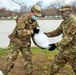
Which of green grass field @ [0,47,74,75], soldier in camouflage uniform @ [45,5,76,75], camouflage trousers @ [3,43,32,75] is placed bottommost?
green grass field @ [0,47,74,75]

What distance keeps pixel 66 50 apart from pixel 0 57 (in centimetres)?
307

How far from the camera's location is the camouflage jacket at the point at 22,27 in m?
6.11

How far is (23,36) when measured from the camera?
6215mm

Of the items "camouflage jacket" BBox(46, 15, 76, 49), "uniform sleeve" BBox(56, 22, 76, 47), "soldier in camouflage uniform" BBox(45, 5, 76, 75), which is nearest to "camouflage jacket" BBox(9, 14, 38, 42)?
"soldier in camouflage uniform" BBox(45, 5, 76, 75)

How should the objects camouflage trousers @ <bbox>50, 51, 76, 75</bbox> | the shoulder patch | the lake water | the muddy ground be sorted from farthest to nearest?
the lake water
the muddy ground
camouflage trousers @ <bbox>50, 51, 76, 75</bbox>
the shoulder patch

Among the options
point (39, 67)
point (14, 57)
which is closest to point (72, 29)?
point (14, 57)

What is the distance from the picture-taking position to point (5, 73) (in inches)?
245

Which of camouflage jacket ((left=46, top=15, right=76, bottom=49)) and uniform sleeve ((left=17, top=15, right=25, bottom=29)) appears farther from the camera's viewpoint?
uniform sleeve ((left=17, top=15, right=25, bottom=29))

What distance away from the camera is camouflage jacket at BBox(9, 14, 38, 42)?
6111 millimetres

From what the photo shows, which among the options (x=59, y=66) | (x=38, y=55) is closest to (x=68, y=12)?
(x=59, y=66)

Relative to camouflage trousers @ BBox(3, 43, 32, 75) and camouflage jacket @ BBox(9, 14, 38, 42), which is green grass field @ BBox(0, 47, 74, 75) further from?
camouflage jacket @ BBox(9, 14, 38, 42)

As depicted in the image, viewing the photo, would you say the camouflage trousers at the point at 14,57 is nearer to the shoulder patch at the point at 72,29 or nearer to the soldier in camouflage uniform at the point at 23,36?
the soldier in camouflage uniform at the point at 23,36

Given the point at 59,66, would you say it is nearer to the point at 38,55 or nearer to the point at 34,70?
the point at 34,70

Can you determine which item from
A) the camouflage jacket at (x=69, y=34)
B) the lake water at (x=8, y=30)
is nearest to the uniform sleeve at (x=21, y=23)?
the camouflage jacket at (x=69, y=34)
